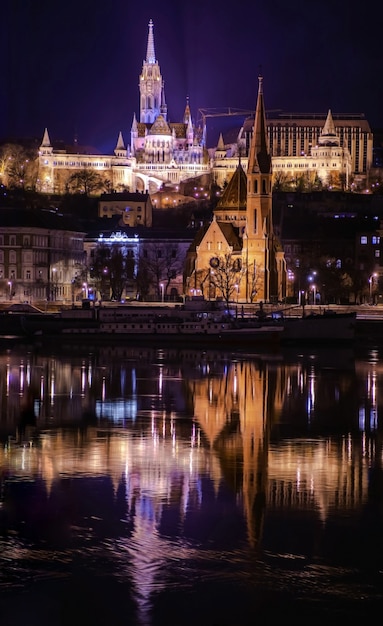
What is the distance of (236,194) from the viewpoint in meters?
107

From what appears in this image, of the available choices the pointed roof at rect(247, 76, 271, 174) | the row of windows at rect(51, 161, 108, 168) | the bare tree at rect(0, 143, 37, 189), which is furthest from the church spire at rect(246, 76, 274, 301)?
the row of windows at rect(51, 161, 108, 168)

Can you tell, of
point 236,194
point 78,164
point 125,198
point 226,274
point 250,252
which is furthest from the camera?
point 78,164

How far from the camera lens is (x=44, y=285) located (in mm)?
106875

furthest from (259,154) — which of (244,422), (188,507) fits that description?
(188,507)

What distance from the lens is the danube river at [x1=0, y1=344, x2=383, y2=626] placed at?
694 inches

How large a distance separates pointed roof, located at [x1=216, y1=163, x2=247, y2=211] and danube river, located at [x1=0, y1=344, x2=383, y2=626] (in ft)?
219

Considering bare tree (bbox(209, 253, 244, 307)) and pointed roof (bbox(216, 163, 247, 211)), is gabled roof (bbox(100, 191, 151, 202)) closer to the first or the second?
pointed roof (bbox(216, 163, 247, 211))

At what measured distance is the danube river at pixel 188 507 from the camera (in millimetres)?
17625

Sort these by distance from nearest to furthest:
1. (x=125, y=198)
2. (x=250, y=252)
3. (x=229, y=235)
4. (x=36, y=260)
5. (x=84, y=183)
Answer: (x=250, y=252)
(x=229, y=235)
(x=36, y=260)
(x=125, y=198)
(x=84, y=183)

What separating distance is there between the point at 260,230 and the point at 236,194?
917 cm

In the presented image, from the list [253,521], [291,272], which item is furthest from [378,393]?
[291,272]

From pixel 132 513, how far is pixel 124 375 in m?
24.4

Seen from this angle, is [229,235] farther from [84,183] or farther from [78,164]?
[78,164]

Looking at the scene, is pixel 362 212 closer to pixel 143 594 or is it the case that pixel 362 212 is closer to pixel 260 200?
pixel 260 200
